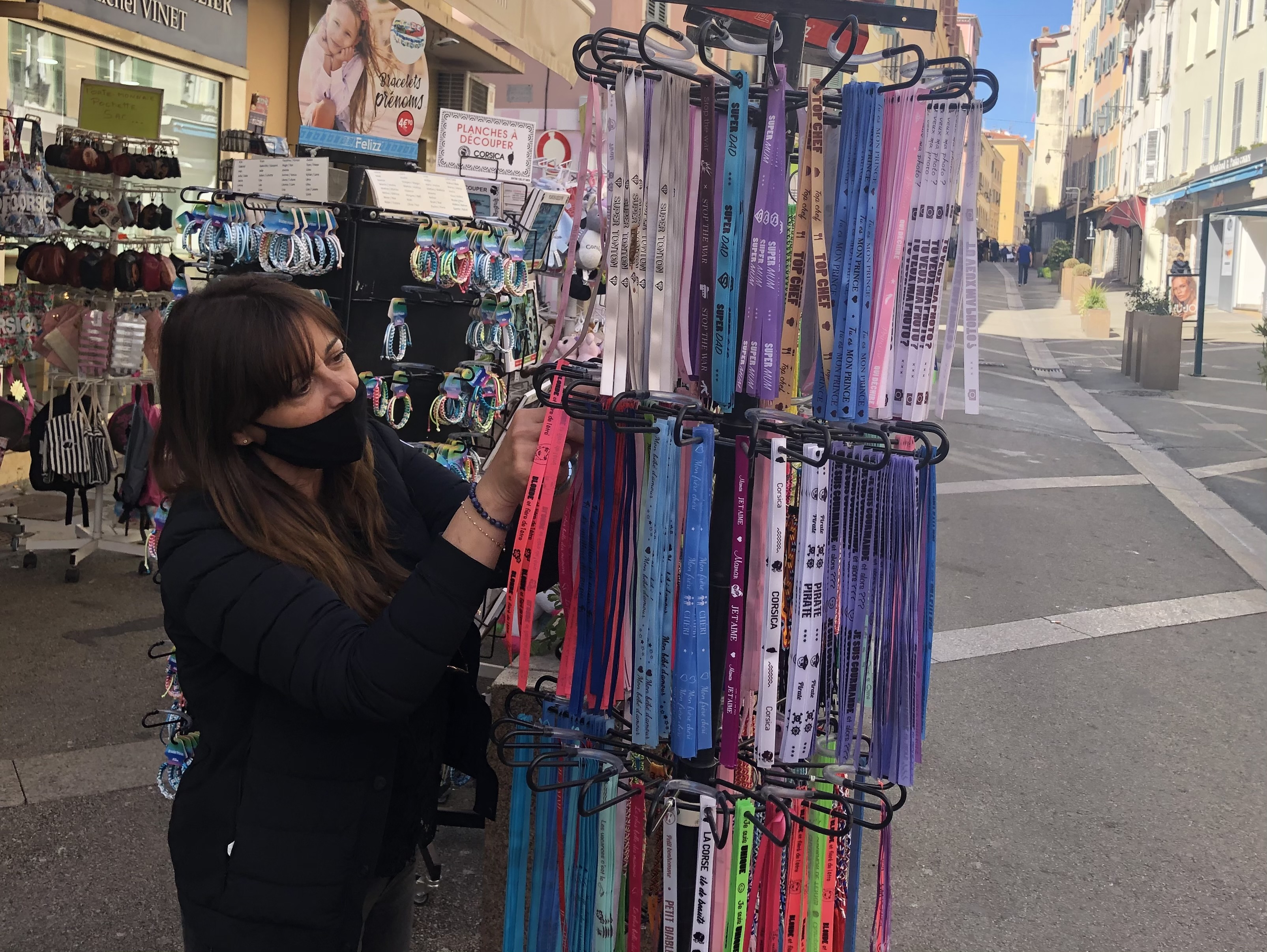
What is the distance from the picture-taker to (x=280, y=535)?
5.68 ft

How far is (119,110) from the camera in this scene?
631 cm

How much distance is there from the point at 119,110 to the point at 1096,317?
854 inches

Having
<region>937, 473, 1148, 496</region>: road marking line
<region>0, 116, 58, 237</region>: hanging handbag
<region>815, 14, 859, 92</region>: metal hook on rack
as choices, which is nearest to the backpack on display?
<region>0, 116, 58, 237</region>: hanging handbag

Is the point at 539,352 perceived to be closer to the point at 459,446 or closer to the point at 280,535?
the point at 459,446

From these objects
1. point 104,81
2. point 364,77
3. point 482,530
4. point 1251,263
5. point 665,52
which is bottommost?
point 482,530

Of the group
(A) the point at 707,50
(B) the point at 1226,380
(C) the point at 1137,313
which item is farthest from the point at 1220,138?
(A) the point at 707,50

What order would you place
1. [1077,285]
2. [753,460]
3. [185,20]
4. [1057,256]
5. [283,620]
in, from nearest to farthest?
[283,620]
[753,460]
[185,20]
[1077,285]
[1057,256]

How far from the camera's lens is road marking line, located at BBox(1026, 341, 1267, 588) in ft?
25.6

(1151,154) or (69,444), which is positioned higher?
(1151,154)

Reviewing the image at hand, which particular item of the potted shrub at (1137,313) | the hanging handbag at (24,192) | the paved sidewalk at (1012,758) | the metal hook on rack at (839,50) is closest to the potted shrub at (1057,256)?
the potted shrub at (1137,313)

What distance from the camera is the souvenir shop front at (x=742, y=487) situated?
1.73 m

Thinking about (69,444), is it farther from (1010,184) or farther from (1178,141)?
(1010,184)

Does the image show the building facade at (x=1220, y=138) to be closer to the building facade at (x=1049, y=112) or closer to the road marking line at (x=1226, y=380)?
the road marking line at (x=1226, y=380)

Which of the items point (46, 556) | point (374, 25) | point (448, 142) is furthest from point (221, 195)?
point (46, 556)
